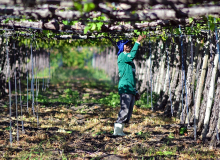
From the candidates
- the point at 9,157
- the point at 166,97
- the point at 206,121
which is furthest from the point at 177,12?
the point at 166,97

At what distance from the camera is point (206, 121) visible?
4.88 metres

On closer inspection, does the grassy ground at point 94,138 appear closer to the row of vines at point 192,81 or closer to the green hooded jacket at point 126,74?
the row of vines at point 192,81

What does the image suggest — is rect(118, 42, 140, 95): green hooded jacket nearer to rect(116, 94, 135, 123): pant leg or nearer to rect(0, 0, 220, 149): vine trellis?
rect(116, 94, 135, 123): pant leg

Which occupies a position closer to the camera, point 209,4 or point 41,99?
point 209,4

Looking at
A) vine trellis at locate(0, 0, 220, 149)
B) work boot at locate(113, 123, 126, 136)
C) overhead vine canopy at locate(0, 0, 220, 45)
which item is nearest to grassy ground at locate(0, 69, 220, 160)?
work boot at locate(113, 123, 126, 136)

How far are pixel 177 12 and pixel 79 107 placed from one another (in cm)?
545

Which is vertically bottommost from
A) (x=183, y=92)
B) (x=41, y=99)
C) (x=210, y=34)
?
(x=41, y=99)

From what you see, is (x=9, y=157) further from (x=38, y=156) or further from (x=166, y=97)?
(x=166, y=97)

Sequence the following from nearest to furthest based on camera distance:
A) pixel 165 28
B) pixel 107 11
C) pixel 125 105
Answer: pixel 107 11, pixel 165 28, pixel 125 105

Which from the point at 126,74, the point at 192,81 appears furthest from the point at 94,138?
the point at 192,81

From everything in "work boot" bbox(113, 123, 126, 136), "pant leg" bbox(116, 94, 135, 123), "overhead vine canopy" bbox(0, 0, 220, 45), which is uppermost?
"overhead vine canopy" bbox(0, 0, 220, 45)

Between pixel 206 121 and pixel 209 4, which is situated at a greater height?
pixel 209 4

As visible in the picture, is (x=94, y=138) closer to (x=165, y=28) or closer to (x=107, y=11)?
(x=165, y=28)

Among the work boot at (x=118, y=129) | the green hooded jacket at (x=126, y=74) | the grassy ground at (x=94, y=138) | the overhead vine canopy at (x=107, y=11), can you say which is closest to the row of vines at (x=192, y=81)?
the grassy ground at (x=94, y=138)
